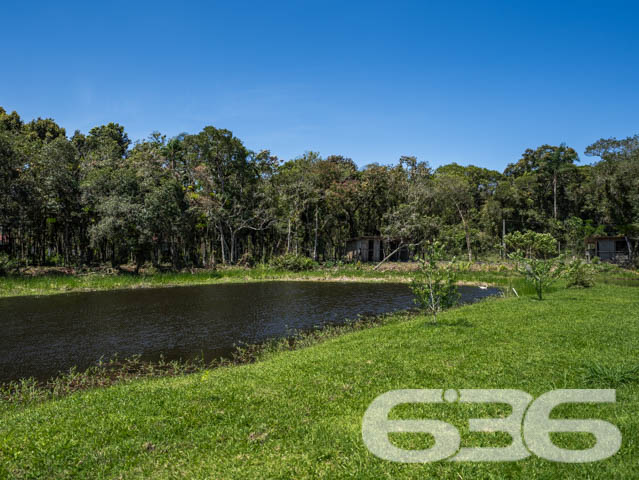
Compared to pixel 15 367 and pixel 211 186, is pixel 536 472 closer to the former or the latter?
pixel 15 367

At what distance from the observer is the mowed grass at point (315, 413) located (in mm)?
3682

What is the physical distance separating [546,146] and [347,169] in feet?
78.1

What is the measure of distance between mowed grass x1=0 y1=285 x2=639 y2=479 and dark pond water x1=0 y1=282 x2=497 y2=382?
3.65m

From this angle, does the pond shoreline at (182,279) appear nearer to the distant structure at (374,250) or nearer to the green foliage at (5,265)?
the green foliage at (5,265)

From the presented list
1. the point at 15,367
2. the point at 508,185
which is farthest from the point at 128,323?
the point at 508,185

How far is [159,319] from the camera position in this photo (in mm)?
14773

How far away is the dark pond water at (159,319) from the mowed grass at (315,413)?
3651 millimetres

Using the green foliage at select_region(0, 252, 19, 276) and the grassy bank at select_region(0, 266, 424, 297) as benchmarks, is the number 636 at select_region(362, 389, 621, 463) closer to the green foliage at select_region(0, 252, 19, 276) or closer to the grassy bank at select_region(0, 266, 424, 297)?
the grassy bank at select_region(0, 266, 424, 297)

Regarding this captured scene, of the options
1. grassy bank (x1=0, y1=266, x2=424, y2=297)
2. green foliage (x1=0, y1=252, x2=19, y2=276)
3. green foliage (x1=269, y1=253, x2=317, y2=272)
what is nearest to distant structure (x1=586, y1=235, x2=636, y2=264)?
grassy bank (x1=0, y1=266, x2=424, y2=297)

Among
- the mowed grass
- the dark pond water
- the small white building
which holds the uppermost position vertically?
the small white building

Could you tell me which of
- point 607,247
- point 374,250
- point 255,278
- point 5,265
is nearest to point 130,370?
point 5,265

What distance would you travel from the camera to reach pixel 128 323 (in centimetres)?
1408

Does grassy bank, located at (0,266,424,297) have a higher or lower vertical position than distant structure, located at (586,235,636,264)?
lower

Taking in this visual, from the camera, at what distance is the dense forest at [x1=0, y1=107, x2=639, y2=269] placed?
28391mm
